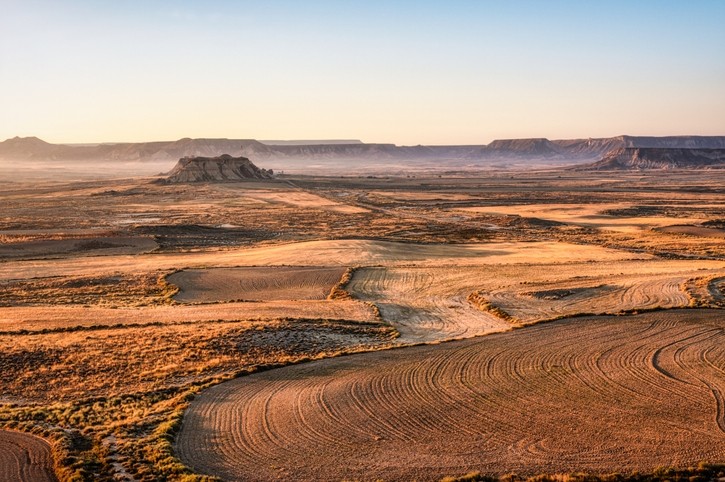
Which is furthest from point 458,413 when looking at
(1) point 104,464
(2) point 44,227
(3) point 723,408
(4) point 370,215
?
(4) point 370,215

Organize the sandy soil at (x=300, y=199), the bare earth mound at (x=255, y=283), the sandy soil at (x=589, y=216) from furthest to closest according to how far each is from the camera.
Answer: the sandy soil at (x=300, y=199), the sandy soil at (x=589, y=216), the bare earth mound at (x=255, y=283)

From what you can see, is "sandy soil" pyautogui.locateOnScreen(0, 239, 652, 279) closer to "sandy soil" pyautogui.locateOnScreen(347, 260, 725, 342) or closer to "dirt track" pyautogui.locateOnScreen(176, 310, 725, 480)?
"sandy soil" pyautogui.locateOnScreen(347, 260, 725, 342)

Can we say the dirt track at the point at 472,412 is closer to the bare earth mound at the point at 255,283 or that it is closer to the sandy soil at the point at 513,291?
the sandy soil at the point at 513,291

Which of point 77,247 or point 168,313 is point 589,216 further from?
point 168,313

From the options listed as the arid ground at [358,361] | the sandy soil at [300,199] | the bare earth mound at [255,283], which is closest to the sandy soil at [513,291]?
the arid ground at [358,361]

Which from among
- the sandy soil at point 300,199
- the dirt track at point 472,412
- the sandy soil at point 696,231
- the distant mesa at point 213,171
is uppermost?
the distant mesa at point 213,171

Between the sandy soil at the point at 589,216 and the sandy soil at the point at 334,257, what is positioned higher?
the sandy soil at the point at 589,216

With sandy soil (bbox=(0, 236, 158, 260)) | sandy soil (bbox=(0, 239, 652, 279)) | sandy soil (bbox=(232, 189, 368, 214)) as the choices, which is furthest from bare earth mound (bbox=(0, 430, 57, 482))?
sandy soil (bbox=(232, 189, 368, 214))

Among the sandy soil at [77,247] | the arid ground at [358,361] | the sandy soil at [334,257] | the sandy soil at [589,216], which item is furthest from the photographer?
the sandy soil at [589,216]
